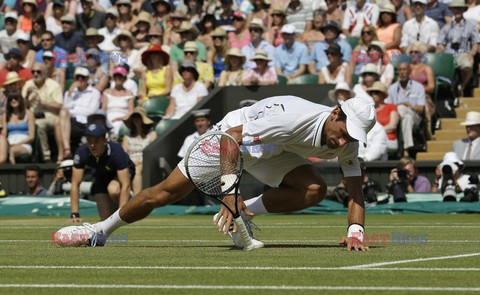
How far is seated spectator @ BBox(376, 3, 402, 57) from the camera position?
19938 millimetres

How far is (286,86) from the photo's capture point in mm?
19766

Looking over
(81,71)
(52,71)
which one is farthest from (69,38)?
(81,71)

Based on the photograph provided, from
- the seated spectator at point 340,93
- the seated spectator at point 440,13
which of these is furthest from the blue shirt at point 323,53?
the seated spectator at point 440,13

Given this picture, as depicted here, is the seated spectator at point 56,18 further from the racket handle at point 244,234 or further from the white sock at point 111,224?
the racket handle at point 244,234

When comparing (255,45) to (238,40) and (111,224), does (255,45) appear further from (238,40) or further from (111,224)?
(111,224)

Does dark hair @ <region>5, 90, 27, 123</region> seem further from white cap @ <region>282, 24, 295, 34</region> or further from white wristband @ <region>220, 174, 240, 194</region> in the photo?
white wristband @ <region>220, 174, 240, 194</region>

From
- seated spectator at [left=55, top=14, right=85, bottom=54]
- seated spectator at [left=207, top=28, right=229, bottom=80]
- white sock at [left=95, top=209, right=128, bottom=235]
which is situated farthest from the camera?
seated spectator at [left=55, top=14, right=85, bottom=54]

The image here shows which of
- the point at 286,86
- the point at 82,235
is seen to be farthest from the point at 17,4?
the point at 82,235

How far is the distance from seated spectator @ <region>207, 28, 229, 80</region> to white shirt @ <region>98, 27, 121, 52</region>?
7.20 feet

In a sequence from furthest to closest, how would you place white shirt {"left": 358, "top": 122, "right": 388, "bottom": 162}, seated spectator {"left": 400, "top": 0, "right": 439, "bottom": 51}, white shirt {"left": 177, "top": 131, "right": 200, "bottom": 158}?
1. seated spectator {"left": 400, "top": 0, "right": 439, "bottom": 51}
2. white shirt {"left": 177, "top": 131, "right": 200, "bottom": 158}
3. white shirt {"left": 358, "top": 122, "right": 388, "bottom": 162}

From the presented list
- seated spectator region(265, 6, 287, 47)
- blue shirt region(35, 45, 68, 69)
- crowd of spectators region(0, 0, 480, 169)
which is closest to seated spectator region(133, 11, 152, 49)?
crowd of spectators region(0, 0, 480, 169)

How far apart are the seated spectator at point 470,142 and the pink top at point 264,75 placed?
11.8 feet

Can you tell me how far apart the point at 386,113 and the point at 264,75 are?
96.6 inches

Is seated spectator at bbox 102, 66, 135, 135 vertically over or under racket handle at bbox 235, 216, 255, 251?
under
